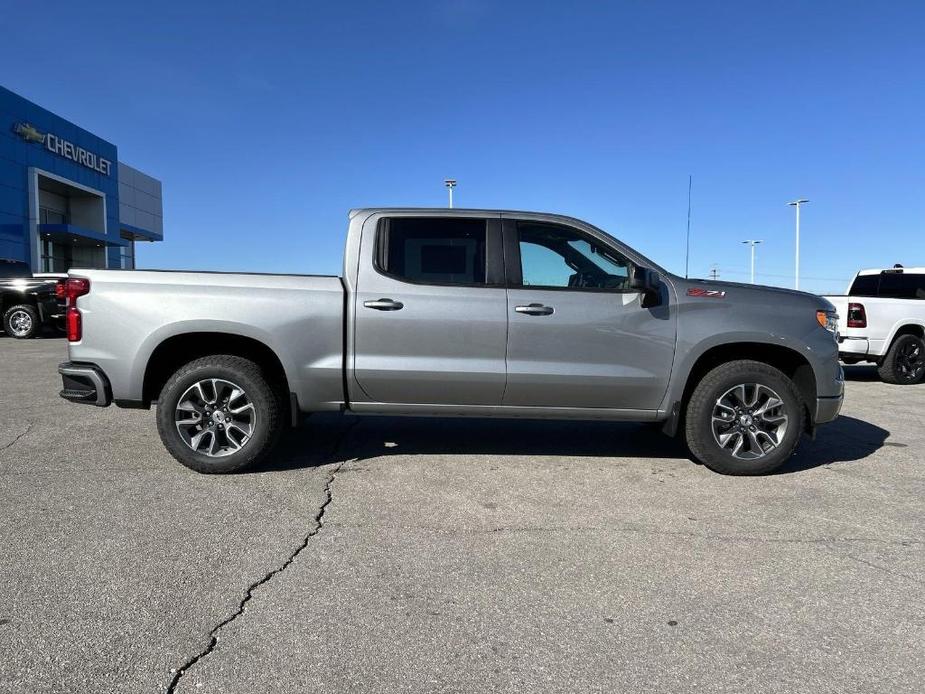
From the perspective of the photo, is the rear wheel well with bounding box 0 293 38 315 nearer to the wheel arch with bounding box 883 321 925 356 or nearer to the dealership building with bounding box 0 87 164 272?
the dealership building with bounding box 0 87 164 272

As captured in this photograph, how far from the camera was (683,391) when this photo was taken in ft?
15.4

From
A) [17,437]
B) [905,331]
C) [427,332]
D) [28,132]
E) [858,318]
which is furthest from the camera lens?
[28,132]

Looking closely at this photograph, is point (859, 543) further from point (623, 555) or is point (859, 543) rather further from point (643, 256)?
point (643, 256)

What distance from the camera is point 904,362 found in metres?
10.1

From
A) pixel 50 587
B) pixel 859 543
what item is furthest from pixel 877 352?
pixel 50 587

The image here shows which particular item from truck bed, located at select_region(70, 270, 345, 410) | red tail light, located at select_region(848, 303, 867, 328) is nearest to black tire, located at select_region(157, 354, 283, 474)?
truck bed, located at select_region(70, 270, 345, 410)

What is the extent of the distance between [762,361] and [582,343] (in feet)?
5.05

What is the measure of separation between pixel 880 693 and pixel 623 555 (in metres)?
1.26

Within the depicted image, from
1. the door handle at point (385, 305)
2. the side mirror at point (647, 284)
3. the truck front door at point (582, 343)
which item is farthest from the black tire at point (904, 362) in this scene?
the door handle at point (385, 305)

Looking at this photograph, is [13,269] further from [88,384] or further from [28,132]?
[28,132]

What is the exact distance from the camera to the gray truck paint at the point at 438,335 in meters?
4.49

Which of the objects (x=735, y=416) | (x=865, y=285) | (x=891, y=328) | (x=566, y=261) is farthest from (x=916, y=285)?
(x=566, y=261)

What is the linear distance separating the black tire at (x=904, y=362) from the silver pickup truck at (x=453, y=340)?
6.62 meters

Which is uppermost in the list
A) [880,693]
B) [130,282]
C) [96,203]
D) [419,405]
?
[96,203]
